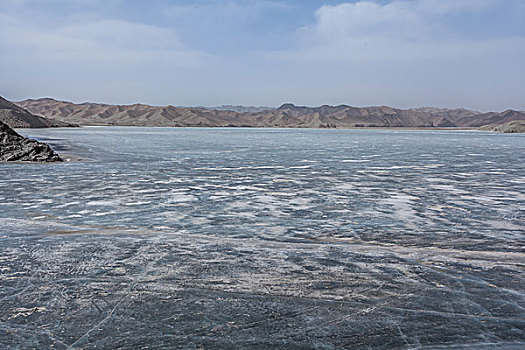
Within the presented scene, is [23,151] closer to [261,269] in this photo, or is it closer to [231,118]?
[261,269]

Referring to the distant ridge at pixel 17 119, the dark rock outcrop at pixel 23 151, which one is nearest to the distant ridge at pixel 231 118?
the distant ridge at pixel 17 119

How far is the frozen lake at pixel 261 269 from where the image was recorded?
250 centimetres

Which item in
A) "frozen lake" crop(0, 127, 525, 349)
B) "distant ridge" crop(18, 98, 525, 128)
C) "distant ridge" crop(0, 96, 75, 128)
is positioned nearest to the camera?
"frozen lake" crop(0, 127, 525, 349)

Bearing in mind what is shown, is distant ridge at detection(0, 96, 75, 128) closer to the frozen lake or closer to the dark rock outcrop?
the dark rock outcrop

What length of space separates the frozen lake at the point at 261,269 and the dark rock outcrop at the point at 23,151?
5536 mm

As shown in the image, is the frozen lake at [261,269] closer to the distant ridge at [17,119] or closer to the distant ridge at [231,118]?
the distant ridge at [17,119]

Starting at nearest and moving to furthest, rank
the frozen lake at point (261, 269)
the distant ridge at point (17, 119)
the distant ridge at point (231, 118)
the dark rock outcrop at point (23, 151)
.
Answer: the frozen lake at point (261, 269)
the dark rock outcrop at point (23, 151)
the distant ridge at point (17, 119)
the distant ridge at point (231, 118)

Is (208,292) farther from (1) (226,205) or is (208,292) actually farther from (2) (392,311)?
(1) (226,205)

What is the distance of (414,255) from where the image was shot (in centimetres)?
395

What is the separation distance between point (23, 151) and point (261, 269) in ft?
37.6

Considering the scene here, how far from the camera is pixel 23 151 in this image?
42.0ft

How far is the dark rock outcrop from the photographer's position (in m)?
12.4

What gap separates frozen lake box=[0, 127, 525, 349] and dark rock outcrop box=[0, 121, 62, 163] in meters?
5.54

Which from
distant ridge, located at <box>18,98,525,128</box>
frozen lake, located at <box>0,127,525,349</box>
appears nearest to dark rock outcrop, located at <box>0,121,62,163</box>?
frozen lake, located at <box>0,127,525,349</box>
